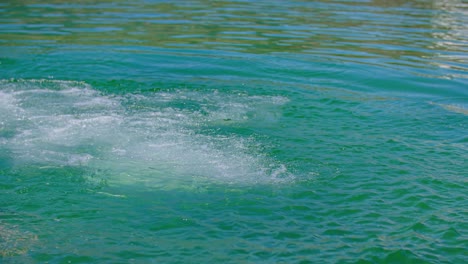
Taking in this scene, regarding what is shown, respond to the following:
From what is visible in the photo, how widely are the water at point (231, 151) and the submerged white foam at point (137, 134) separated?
0.04 m

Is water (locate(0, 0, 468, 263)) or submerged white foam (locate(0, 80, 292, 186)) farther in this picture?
submerged white foam (locate(0, 80, 292, 186))

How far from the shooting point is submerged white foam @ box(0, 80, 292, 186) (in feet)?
32.1

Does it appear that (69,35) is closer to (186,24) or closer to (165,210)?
(186,24)

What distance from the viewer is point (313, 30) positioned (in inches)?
964

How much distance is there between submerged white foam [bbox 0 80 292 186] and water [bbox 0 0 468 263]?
39 millimetres

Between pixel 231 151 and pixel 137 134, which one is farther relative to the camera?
pixel 137 134

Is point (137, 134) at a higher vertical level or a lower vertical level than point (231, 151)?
higher

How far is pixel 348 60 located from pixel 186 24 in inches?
374

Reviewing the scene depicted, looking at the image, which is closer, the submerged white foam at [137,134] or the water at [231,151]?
the water at [231,151]

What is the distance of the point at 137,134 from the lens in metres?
11.2

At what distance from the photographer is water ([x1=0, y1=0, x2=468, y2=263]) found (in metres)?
7.62

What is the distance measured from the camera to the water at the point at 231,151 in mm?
7617

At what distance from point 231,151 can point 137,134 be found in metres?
1.93

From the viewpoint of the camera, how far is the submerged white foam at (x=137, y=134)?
978cm
